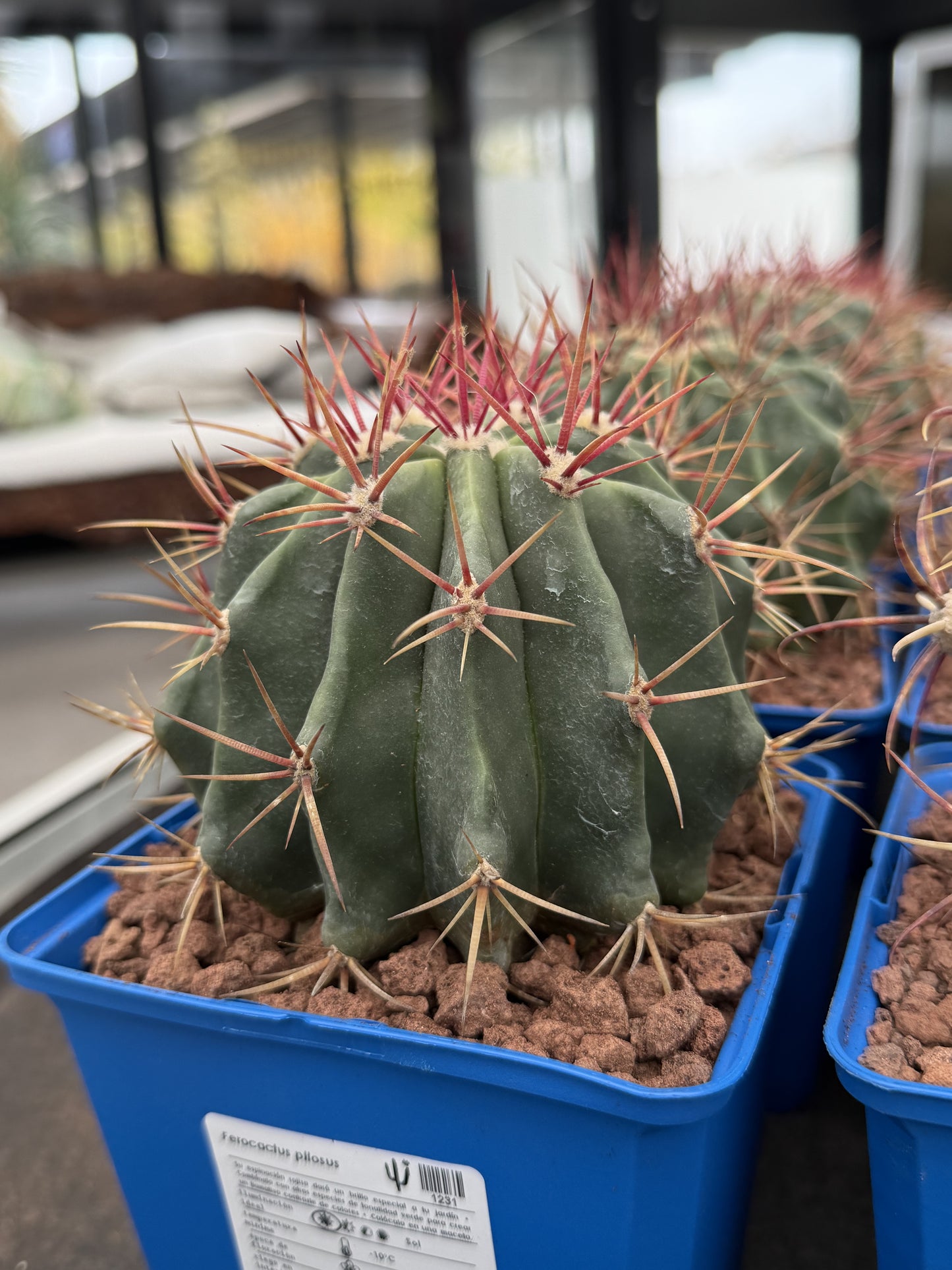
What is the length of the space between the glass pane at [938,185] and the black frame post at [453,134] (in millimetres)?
1504

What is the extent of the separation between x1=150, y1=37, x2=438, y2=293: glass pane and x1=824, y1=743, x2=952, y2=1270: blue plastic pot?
110 inches

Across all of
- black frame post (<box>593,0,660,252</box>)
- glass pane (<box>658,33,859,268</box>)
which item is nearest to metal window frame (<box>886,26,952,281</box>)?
glass pane (<box>658,33,859,268</box>)

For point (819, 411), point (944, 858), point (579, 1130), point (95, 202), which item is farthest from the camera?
point (95, 202)

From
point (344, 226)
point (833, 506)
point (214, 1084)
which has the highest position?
point (344, 226)

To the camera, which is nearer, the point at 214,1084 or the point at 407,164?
the point at 214,1084

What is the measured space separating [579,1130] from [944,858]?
27cm

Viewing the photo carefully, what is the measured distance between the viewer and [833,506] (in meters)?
0.96

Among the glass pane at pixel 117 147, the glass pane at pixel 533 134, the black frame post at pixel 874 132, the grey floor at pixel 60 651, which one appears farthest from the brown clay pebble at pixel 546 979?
the black frame post at pixel 874 132

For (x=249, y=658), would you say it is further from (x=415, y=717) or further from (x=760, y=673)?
(x=760, y=673)

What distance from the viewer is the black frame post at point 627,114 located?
324cm

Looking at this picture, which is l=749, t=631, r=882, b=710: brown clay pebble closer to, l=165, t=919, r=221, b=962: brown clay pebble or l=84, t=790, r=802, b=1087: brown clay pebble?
l=84, t=790, r=802, b=1087: brown clay pebble

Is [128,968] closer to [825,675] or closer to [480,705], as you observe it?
[480,705]

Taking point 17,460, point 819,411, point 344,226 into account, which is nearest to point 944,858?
point 819,411

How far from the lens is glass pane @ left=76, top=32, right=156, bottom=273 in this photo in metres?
2.83
